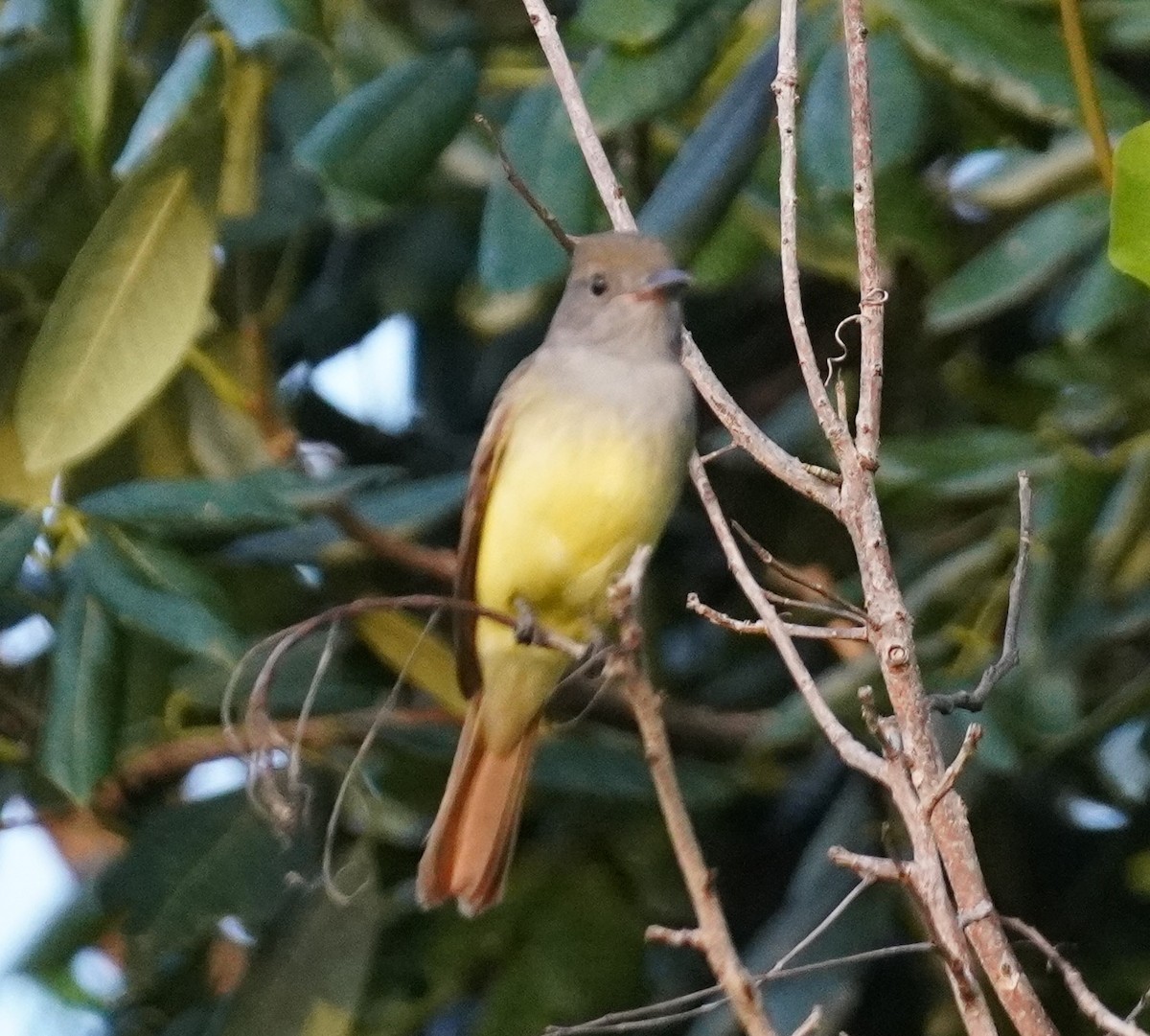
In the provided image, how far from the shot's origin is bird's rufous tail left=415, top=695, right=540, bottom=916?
2754 millimetres

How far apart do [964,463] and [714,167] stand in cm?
48

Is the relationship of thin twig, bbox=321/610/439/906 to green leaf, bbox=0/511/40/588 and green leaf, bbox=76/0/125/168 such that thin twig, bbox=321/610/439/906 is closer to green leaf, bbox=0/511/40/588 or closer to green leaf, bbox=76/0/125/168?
green leaf, bbox=0/511/40/588

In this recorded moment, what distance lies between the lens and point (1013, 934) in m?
2.94

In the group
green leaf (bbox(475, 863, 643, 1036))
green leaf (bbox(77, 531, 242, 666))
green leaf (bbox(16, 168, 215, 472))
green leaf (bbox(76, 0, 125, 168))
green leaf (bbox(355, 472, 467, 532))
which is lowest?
green leaf (bbox(475, 863, 643, 1036))

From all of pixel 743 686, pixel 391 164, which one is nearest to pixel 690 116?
pixel 391 164

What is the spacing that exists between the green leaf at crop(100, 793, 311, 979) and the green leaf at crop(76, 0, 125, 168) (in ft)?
3.08

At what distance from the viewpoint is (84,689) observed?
2.53m

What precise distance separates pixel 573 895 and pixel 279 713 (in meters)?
0.47

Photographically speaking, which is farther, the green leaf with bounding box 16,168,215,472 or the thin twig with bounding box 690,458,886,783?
the green leaf with bounding box 16,168,215,472

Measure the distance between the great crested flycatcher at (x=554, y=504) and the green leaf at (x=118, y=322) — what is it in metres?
0.43

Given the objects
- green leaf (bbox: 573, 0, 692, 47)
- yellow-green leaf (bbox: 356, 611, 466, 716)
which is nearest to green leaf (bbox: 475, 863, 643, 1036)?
yellow-green leaf (bbox: 356, 611, 466, 716)

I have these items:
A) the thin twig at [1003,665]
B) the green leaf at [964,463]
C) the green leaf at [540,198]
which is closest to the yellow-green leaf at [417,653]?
the green leaf at [540,198]

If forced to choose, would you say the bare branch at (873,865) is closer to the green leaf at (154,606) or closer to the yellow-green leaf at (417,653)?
the green leaf at (154,606)

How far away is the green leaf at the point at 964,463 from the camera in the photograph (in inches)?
102
